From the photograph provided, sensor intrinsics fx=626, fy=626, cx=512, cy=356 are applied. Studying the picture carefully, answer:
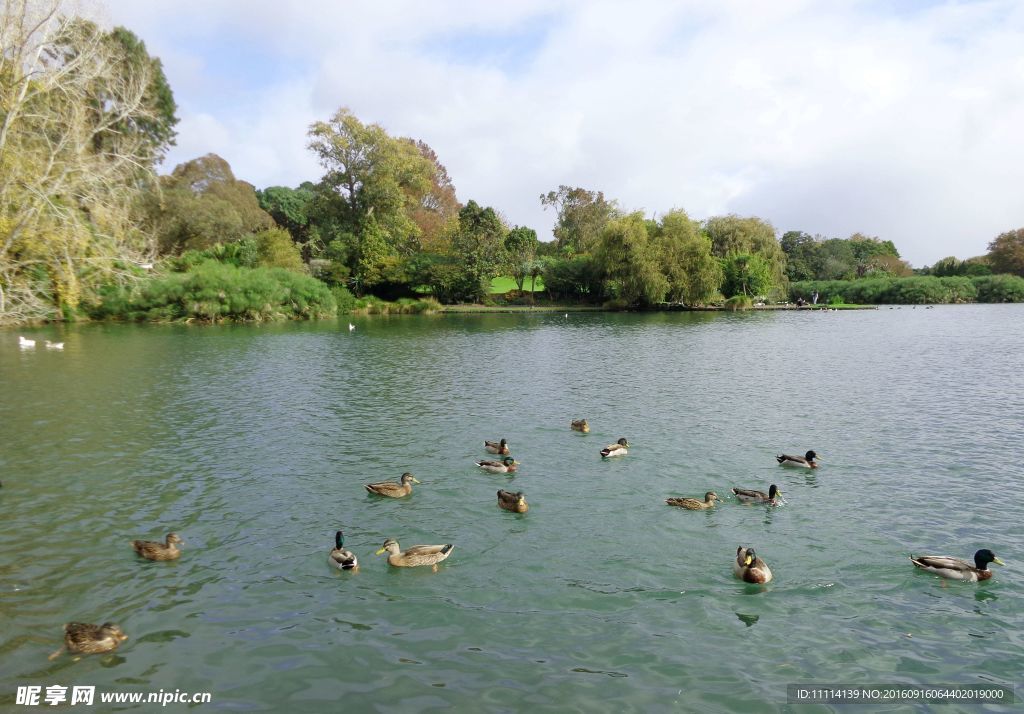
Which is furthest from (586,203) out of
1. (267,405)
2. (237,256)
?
(267,405)

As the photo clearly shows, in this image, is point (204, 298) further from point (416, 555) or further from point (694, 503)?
point (694, 503)

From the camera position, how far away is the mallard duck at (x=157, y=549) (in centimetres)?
1126

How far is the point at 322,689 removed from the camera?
7.84m

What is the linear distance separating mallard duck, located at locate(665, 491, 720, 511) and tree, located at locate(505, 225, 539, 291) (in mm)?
76486

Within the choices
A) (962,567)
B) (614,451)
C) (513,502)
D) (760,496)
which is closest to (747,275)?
(614,451)

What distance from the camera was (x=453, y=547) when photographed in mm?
11961

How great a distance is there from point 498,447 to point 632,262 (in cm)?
6755

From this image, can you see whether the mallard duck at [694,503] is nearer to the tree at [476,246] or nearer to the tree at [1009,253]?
the tree at [476,246]

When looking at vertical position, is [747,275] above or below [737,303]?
above

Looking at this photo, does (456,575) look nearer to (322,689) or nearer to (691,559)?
(322,689)

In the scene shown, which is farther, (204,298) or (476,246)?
(476,246)

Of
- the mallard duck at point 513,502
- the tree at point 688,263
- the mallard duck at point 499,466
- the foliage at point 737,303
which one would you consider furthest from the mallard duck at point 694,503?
the foliage at point 737,303

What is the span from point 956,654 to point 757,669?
287 cm

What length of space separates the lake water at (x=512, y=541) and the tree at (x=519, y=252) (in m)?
64.5
